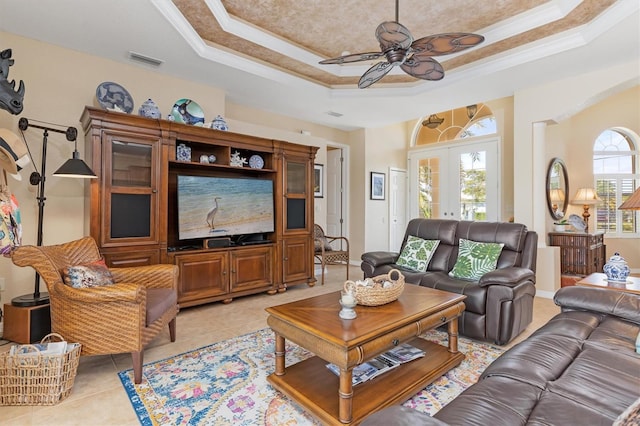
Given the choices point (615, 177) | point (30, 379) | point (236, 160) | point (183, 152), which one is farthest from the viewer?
point (615, 177)

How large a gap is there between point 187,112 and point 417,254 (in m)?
3.09

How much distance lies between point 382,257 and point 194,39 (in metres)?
2.93

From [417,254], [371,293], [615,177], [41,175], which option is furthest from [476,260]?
[615,177]

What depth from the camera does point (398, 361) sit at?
211cm

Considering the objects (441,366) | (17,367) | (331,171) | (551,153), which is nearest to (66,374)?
(17,367)

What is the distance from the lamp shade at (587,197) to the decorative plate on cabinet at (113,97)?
681 cm

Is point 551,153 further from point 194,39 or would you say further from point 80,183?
point 80,183

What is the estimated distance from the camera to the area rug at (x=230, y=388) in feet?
5.85

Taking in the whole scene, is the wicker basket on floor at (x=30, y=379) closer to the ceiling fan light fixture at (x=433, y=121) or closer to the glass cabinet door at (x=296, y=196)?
the glass cabinet door at (x=296, y=196)

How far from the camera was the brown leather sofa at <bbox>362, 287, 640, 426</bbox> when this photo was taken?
41.7 inches

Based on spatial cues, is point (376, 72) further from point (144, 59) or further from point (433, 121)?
point (433, 121)

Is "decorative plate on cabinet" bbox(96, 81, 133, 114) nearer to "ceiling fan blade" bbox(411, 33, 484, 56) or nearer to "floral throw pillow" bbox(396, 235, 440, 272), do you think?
"ceiling fan blade" bbox(411, 33, 484, 56)

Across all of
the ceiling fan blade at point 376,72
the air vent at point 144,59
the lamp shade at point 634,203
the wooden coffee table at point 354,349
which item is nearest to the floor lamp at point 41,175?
the air vent at point 144,59

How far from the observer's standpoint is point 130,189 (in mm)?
3225
